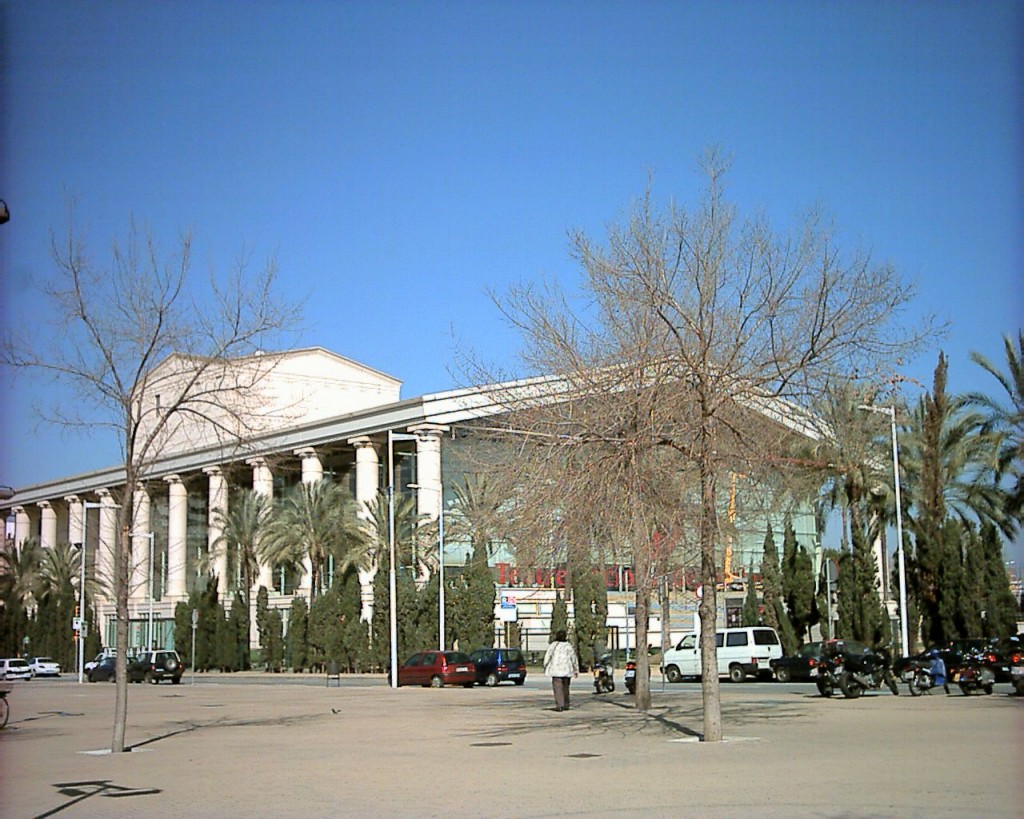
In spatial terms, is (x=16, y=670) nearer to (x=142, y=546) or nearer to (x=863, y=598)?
(x=142, y=546)

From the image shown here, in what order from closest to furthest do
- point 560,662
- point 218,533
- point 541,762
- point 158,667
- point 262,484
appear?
point 541,762, point 560,662, point 158,667, point 262,484, point 218,533

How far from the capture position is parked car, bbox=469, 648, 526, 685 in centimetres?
4978

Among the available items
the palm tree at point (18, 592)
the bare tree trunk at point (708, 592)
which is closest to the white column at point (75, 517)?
the palm tree at point (18, 592)

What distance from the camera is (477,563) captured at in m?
60.4

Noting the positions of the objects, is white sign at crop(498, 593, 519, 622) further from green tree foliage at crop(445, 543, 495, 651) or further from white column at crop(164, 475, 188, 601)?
white column at crop(164, 475, 188, 601)

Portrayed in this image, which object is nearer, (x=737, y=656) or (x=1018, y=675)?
(x=1018, y=675)

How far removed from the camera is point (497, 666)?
50.1m

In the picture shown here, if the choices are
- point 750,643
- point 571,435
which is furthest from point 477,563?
point 571,435

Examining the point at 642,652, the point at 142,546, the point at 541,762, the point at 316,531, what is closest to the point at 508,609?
the point at 316,531

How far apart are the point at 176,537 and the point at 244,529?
16868 millimetres

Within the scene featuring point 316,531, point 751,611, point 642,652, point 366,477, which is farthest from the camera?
point 366,477

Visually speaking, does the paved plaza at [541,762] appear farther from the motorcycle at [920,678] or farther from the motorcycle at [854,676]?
the motorcycle at [854,676]

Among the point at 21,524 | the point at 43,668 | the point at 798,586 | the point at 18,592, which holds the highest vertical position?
the point at 21,524

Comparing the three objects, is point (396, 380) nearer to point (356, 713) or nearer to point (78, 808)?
point (356, 713)
